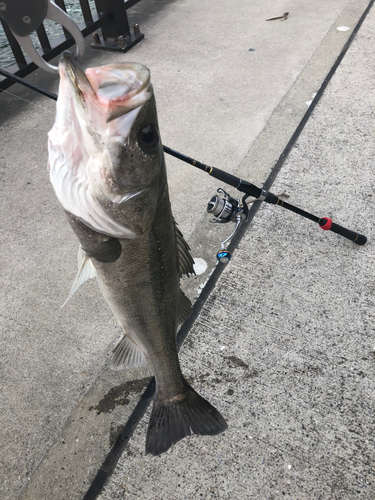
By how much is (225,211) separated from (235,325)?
0.78 meters

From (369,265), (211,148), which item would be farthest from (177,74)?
(369,265)

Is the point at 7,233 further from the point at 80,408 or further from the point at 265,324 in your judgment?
the point at 265,324

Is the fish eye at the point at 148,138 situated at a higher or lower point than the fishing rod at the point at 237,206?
higher

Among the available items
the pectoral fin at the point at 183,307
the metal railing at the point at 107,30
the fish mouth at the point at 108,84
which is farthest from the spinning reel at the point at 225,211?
the metal railing at the point at 107,30

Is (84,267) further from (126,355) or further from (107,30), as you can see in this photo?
(107,30)

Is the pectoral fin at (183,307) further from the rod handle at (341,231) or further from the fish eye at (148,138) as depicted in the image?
the rod handle at (341,231)

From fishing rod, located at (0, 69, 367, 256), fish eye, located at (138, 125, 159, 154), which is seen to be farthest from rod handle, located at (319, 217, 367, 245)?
fish eye, located at (138, 125, 159, 154)

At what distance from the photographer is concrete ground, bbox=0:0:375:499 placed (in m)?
2.06

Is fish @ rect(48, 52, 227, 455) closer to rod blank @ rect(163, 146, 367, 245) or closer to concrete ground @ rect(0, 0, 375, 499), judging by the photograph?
concrete ground @ rect(0, 0, 375, 499)

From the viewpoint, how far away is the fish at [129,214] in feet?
3.85

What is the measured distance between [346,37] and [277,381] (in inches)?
198

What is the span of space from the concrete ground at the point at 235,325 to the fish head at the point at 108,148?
1360 mm

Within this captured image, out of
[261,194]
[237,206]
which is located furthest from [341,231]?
[237,206]

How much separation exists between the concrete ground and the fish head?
1.36 m
